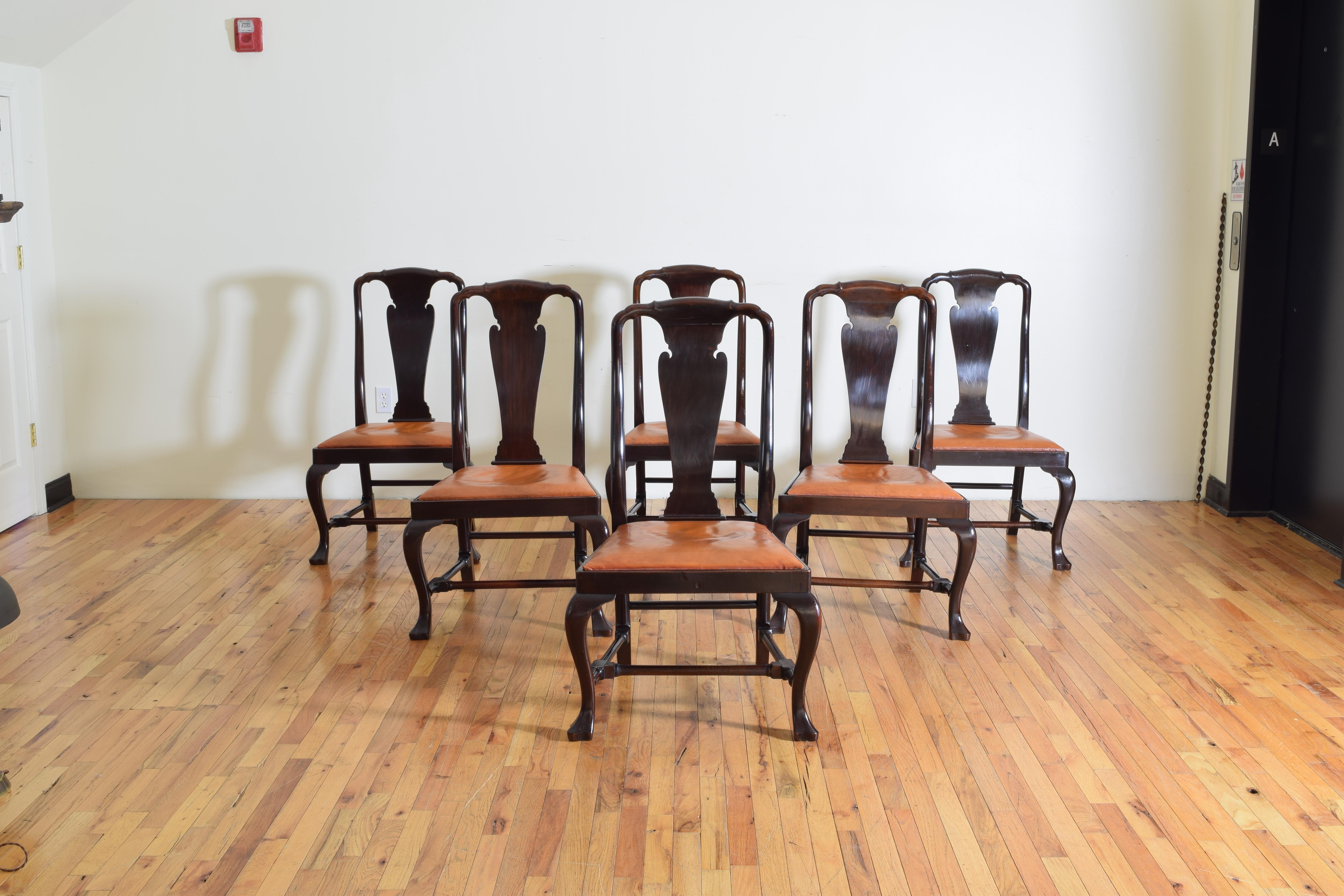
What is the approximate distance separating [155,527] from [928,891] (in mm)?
3323

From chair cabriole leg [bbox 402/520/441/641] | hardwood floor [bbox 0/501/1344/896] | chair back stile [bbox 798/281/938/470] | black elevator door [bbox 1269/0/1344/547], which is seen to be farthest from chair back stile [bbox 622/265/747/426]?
black elevator door [bbox 1269/0/1344/547]

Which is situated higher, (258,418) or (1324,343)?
(1324,343)

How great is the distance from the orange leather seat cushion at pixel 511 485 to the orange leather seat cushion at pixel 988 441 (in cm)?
116

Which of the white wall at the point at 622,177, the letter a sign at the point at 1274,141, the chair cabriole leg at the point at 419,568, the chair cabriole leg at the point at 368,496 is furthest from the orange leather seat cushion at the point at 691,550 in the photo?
the letter a sign at the point at 1274,141

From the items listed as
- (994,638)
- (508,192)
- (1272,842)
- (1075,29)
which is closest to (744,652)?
(994,638)

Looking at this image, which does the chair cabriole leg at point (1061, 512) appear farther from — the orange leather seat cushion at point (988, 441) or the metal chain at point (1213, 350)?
the metal chain at point (1213, 350)

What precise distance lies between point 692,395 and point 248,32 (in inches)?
108

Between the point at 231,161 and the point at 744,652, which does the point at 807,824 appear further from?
the point at 231,161

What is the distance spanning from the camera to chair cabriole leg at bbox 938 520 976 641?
2973 millimetres

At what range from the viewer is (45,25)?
400cm

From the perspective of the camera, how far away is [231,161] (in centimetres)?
430

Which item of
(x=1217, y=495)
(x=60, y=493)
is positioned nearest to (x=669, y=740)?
(x=1217, y=495)

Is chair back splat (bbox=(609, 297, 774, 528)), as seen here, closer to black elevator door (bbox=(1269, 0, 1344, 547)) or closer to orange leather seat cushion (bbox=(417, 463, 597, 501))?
orange leather seat cushion (bbox=(417, 463, 597, 501))

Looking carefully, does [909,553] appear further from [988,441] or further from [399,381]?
[399,381]
